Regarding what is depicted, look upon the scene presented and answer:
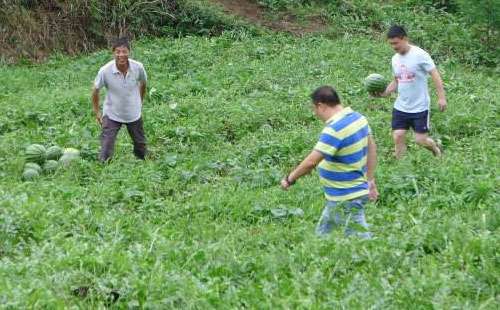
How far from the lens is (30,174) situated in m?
8.47

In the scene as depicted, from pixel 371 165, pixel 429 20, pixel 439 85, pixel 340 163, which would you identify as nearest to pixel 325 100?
pixel 340 163

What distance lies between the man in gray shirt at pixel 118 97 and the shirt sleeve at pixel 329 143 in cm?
376

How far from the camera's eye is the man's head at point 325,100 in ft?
18.7

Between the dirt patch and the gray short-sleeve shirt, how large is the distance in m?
8.83

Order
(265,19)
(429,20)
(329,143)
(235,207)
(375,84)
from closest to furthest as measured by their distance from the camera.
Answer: (329,143) → (235,207) → (375,84) → (265,19) → (429,20)

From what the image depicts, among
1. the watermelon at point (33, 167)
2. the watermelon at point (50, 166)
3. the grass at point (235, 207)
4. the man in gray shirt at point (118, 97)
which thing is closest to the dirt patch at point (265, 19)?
the grass at point (235, 207)

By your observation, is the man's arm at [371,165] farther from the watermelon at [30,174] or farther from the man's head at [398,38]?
the watermelon at [30,174]

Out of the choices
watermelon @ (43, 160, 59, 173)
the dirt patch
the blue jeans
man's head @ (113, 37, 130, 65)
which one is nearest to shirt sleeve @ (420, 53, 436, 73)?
the blue jeans

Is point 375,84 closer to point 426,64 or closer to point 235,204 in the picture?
point 426,64

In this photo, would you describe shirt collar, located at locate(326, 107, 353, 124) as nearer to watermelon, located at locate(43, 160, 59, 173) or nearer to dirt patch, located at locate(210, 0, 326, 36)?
watermelon, located at locate(43, 160, 59, 173)

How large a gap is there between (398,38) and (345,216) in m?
3.10

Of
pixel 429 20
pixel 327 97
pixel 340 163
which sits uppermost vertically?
pixel 327 97

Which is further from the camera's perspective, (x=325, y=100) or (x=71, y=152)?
(x=71, y=152)

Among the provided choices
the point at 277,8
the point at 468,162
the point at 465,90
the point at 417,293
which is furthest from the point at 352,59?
the point at 417,293
